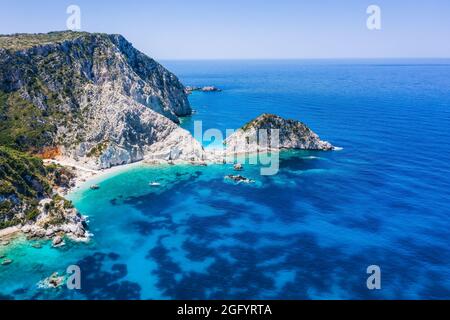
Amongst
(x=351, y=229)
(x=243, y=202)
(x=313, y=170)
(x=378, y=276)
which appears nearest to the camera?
(x=378, y=276)

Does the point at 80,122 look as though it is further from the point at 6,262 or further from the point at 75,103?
the point at 6,262

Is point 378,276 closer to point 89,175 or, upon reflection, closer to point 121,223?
point 121,223

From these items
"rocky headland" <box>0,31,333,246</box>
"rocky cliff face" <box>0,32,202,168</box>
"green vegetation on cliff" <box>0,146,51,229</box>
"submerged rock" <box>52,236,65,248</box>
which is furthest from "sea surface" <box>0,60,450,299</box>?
"rocky cliff face" <box>0,32,202,168</box>

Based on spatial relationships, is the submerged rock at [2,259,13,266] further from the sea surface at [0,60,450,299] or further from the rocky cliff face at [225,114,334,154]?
the rocky cliff face at [225,114,334,154]

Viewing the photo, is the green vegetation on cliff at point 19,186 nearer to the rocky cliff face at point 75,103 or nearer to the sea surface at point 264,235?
the sea surface at point 264,235
